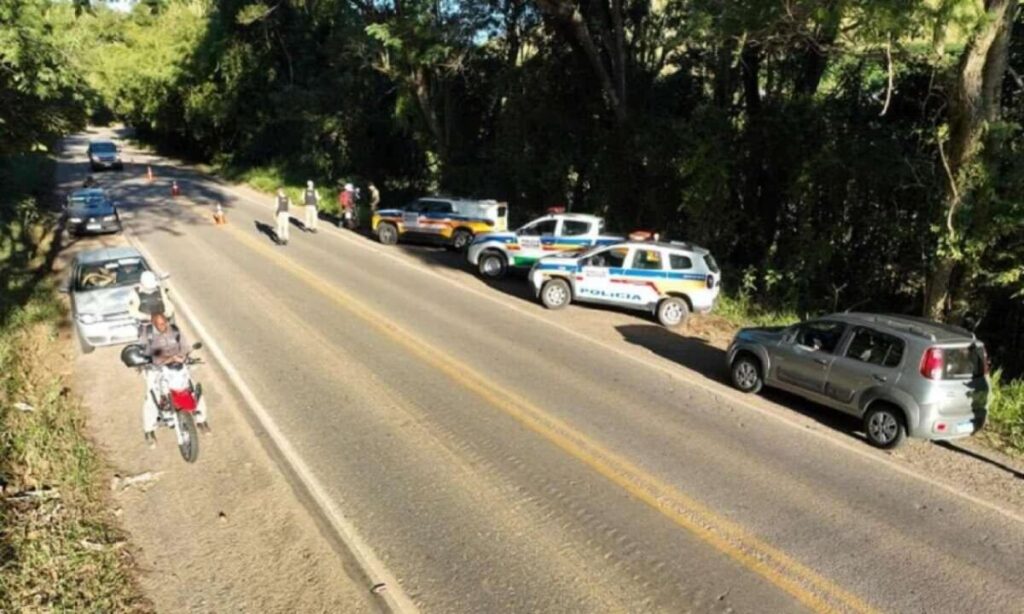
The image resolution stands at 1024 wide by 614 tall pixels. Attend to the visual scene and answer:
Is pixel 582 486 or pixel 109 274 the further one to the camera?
pixel 109 274

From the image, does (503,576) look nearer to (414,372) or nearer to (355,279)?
(414,372)

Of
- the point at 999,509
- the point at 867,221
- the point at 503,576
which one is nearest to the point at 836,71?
the point at 867,221

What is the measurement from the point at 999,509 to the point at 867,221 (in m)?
8.87

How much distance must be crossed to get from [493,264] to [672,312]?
19.4 feet

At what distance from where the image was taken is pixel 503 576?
243 inches

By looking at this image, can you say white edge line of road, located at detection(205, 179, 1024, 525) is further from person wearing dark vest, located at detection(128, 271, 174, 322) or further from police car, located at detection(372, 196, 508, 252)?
person wearing dark vest, located at detection(128, 271, 174, 322)

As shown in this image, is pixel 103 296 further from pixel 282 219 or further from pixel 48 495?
pixel 282 219

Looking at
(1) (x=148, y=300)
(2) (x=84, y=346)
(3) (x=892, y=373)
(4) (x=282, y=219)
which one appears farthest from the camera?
(4) (x=282, y=219)

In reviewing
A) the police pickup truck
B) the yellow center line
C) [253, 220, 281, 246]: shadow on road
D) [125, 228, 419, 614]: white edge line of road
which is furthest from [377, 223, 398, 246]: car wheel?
[125, 228, 419, 614]: white edge line of road

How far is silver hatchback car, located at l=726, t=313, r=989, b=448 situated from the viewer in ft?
29.8

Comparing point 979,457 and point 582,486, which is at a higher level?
point 979,457

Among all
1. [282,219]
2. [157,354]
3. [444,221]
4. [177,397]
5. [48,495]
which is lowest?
[48,495]

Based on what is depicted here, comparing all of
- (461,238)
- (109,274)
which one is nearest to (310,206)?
(461,238)

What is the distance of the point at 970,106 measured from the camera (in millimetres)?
11148
